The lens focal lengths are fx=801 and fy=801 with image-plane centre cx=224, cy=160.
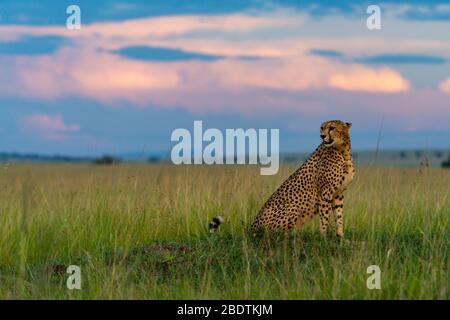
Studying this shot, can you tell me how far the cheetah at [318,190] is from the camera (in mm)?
7621

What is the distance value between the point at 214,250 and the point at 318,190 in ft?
3.81

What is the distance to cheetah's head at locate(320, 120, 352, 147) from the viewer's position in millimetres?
7438

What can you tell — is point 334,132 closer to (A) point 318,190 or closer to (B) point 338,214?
(A) point 318,190

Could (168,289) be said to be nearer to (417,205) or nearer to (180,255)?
(180,255)

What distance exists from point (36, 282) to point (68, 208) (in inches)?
131

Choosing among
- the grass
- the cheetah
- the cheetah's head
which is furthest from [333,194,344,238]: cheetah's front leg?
the cheetah's head

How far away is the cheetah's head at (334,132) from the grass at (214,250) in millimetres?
925

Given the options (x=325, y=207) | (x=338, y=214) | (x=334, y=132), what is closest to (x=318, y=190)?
(x=325, y=207)

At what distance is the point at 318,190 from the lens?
7.73 meters

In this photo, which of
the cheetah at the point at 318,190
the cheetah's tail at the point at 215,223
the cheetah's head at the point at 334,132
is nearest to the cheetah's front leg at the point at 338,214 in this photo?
the cheetah at the point at 318,190

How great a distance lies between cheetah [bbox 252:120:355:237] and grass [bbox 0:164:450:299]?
0.19 meters

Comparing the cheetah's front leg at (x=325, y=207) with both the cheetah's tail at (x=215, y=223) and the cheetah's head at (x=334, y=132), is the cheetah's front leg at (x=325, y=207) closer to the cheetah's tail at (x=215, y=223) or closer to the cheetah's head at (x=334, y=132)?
the cheetah's head at (x=334, y=132)

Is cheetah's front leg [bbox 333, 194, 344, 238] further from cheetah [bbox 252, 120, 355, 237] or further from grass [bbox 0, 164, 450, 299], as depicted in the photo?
grass [bbox 0, 164, 450, 299]
